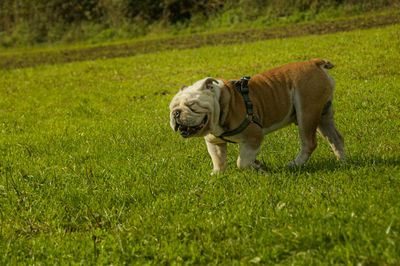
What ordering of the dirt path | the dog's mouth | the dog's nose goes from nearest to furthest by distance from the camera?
the dog's nose, the dog's mouth, the dirt path

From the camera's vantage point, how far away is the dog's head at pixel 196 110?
4.60 metres

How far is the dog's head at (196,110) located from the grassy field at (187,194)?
2.18 ft

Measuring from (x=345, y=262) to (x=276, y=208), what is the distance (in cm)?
101

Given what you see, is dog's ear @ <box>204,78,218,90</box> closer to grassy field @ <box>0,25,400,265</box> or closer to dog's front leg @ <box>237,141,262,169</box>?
dog's front leg @ <box>237,141,262,169</box>

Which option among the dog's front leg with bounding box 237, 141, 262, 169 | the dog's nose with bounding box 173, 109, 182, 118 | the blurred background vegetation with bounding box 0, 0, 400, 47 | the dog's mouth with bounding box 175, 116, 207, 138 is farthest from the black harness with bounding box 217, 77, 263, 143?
the blurred background vegetation with bounding box 0, 0, 400, 47

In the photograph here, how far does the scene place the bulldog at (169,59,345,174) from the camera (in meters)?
4.82

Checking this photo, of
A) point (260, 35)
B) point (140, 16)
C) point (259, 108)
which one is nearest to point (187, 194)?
point (259, 108)

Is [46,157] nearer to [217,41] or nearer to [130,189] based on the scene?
[130,189]

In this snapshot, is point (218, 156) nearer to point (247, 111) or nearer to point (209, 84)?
point (247, 111)

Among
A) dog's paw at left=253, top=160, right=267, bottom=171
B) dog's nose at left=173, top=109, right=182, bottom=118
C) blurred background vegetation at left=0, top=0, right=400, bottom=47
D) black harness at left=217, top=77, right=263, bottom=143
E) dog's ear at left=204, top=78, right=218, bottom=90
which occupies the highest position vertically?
dog's ear at left=204, top=78, right=218, bottom=90

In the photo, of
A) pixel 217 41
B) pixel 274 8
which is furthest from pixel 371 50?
pixel 274 8

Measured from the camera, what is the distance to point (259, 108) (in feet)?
17.5

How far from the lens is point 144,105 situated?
10680 millimetres

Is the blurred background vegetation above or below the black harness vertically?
below
